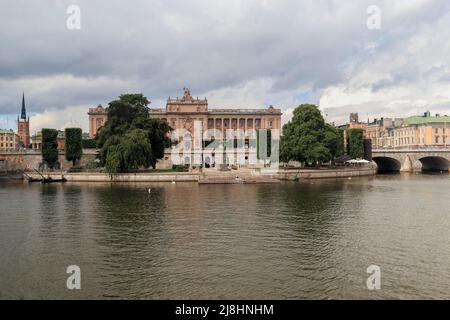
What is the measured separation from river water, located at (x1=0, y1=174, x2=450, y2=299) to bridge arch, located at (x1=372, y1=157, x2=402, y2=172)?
243 ft

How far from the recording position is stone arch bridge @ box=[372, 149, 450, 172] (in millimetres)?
104812

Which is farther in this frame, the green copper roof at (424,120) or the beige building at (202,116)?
the beige building at (202,116)

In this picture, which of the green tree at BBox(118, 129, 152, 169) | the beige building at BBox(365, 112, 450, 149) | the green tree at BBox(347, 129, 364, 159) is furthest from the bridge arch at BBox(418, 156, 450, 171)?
the green tree at BBox(118, 129, 152, 169)

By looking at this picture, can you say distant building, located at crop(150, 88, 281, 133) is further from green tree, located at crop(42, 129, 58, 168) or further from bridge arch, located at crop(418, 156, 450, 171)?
bridge arch, located at crop(418, 156, 450, 171)

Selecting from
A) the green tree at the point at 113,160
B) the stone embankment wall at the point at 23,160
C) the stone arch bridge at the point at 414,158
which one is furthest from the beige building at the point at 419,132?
the stone embankment wall at the point at 23,160

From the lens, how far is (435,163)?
11412 cm

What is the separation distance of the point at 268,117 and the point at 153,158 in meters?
80.9

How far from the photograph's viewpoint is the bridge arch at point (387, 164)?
112 m

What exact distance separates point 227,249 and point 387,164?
353 ft

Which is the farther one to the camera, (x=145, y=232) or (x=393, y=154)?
(x=393, y=154)

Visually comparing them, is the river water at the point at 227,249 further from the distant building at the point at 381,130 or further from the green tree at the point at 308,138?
the distant building at the point at 381,130

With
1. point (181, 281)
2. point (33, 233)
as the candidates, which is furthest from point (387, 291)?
point (33, 233)

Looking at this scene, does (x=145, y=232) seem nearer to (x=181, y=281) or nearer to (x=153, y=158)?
(x=181, y=281)

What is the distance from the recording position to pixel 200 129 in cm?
14100
